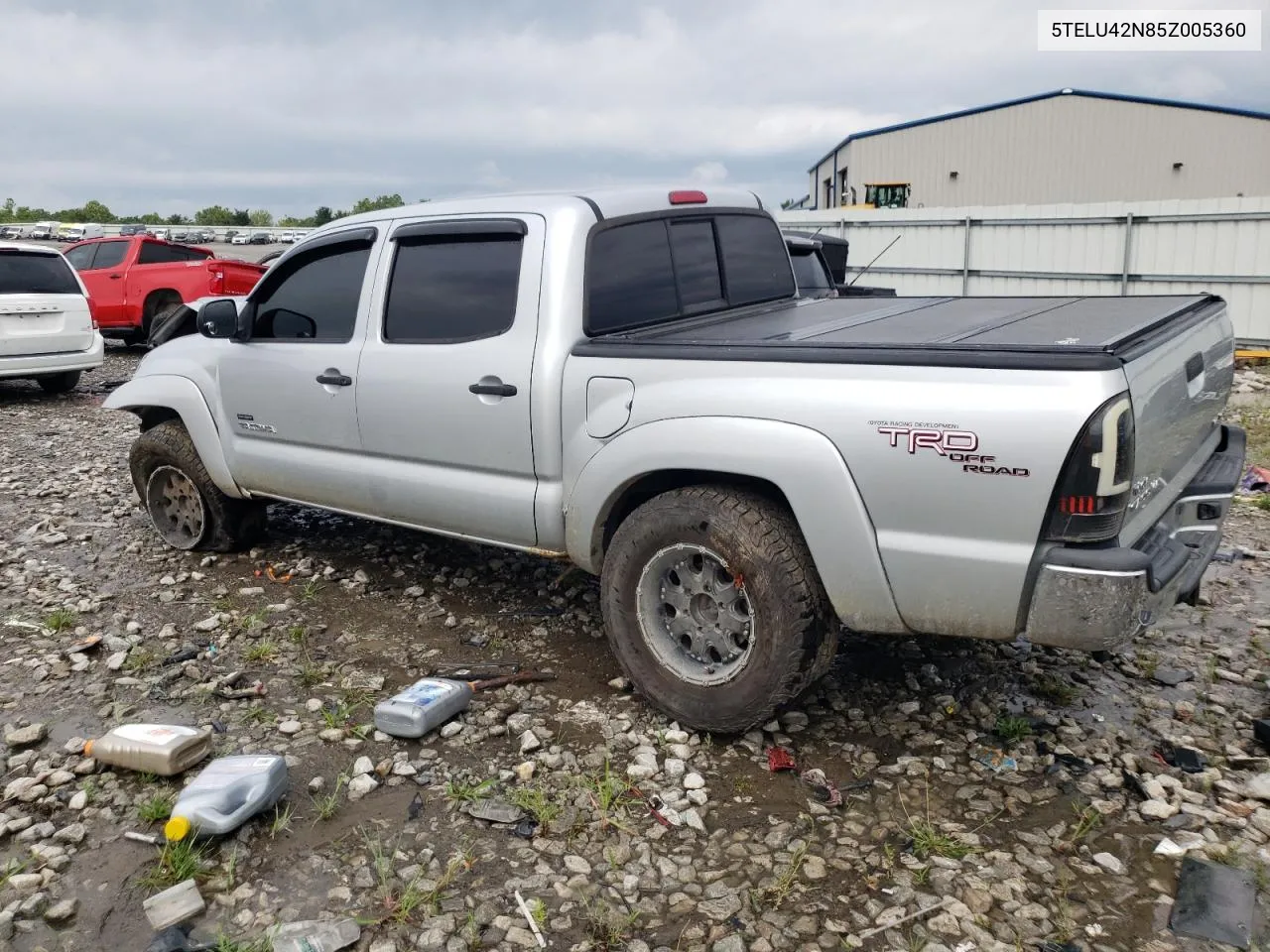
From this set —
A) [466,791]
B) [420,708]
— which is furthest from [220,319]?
[466,791]

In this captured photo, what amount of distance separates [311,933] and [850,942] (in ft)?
4.78

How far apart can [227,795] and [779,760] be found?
1841 mm

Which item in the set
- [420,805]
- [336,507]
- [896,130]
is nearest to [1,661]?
[336,507]

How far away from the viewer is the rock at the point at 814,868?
2.99 metres

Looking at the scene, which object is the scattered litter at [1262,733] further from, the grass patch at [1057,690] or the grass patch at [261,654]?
the grass patch at [261,654]

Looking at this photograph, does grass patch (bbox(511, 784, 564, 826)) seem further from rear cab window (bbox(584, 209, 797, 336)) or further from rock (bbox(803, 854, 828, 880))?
rear cab window (bbox(584, 209, 797, 336))

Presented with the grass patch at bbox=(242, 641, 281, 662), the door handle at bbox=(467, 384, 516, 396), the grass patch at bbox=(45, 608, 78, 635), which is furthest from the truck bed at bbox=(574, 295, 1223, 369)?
the grass patch at bbox=(45, 608, 78, 635)

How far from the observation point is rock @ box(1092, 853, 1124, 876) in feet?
9.79

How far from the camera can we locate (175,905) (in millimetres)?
2863

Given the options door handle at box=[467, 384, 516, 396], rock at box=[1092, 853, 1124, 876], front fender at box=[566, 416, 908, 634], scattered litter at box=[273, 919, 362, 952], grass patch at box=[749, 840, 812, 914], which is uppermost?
door handle at box=[467, 384, 516, 396]

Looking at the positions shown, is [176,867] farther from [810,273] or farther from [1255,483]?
[1255,483]

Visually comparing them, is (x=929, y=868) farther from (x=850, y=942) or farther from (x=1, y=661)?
(x=1, y=661)

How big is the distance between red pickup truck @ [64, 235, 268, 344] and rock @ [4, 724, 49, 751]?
1126 centimetres

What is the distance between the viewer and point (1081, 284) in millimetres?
15875
